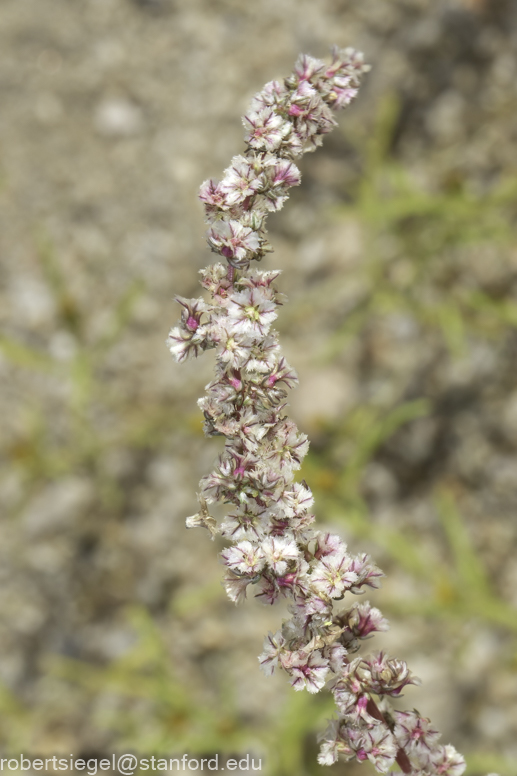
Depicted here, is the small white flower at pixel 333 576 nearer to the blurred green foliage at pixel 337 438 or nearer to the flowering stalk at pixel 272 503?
the flowering stalk at pixel 272 503

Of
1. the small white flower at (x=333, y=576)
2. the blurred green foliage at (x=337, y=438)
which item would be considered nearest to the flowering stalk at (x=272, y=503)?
the small white flower at (x=333, y=576)

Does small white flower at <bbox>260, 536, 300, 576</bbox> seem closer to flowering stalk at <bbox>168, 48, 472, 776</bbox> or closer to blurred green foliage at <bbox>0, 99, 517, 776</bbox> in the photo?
flowering stalk at <bbox>168, 48, 472, 776</bbox>

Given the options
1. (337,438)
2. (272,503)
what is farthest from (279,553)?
(337,438)

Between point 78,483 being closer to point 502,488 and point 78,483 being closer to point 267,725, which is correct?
point 267,725

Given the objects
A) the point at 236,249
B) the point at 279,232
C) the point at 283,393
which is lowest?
the point at 283,393

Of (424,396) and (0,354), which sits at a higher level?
(0,354)

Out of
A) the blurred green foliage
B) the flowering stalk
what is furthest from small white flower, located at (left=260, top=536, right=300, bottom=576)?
the blurred green foliage

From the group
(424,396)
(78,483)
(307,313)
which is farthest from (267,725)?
(307,313)
